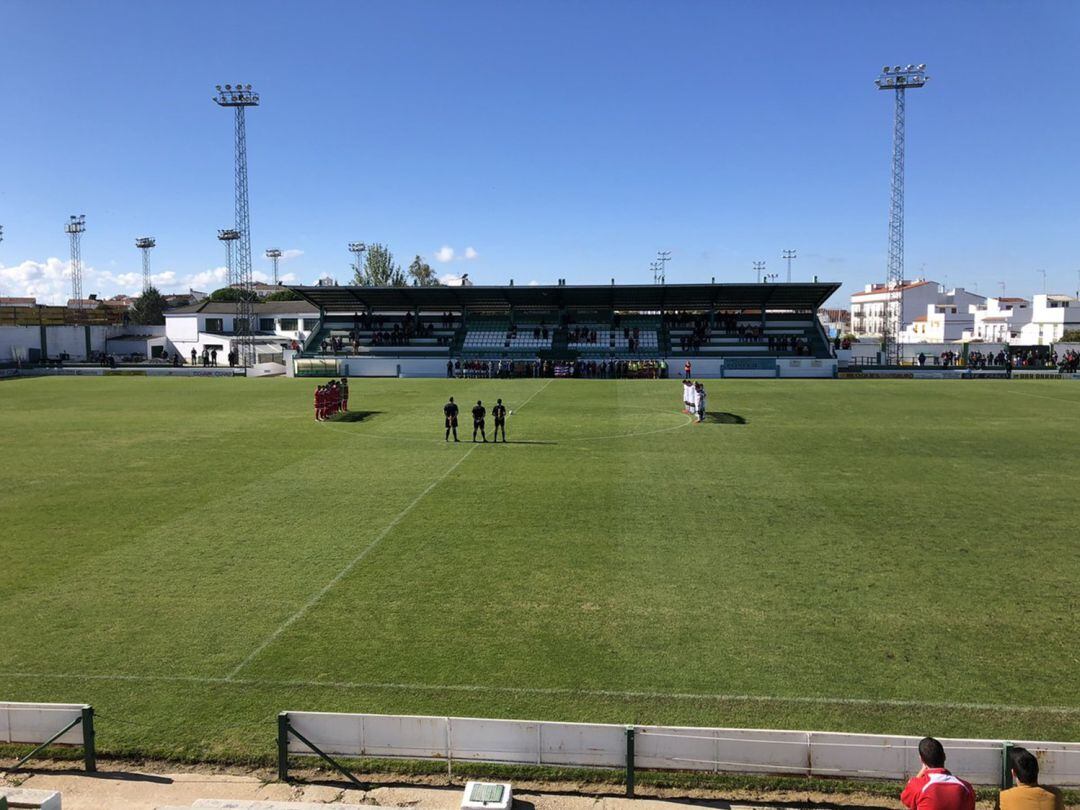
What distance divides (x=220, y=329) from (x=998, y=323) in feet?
346

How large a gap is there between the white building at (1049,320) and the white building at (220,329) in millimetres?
88226

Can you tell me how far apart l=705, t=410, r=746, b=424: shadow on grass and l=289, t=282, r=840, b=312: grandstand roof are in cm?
2679

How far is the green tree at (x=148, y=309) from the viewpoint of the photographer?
10925 cm

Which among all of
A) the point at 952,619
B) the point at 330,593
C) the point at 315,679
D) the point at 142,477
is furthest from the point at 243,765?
the point at 142,477

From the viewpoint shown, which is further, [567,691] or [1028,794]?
[567,691]

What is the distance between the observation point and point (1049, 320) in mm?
99688

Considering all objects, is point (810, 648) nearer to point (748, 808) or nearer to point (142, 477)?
point (748, 808)

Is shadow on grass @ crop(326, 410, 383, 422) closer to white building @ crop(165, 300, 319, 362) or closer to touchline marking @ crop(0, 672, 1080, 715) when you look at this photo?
touchline marking @ crop(0, 672, 1080, 715)

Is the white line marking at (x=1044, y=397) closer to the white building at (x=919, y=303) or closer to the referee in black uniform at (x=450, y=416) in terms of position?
the referee in black uniform at (x=450, y=416)

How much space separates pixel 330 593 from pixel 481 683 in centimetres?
380

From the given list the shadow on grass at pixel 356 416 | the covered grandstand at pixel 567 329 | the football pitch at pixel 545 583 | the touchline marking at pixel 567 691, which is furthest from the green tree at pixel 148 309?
the touchline marking at pixel 567 691

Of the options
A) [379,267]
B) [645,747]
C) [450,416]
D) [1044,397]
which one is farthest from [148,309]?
[645,747]

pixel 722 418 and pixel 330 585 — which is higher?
pixel 722 418

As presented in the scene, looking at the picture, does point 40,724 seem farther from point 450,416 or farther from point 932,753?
point 450,416
